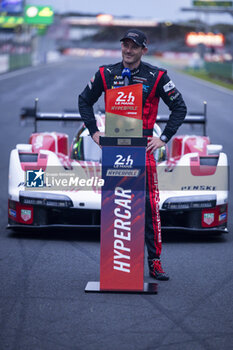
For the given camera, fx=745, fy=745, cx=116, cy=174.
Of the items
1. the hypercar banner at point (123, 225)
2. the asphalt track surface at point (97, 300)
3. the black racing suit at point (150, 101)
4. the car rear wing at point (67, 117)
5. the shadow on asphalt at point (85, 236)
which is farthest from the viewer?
the car rear wing at point (67, 117)

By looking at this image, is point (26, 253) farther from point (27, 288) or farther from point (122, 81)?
point (122, 81)

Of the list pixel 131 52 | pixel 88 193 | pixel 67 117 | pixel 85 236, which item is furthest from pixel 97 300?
pixel 67 117

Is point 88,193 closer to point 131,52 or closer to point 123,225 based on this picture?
point 123,225

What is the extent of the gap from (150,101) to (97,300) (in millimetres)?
1405

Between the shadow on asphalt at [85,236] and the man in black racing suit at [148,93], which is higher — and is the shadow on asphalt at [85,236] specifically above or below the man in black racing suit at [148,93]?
below

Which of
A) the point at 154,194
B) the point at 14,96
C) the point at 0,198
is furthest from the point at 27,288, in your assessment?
the point at 14,96

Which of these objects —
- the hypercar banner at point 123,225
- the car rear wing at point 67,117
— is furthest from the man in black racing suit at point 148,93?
the car rear wing at point 67,117

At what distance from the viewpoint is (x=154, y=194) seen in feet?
17.4

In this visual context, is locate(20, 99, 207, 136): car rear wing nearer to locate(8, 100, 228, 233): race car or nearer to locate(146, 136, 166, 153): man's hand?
locate(8, 100, 228, 233): race car

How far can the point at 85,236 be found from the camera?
6.87 m

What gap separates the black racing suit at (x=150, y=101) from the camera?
5129 mm

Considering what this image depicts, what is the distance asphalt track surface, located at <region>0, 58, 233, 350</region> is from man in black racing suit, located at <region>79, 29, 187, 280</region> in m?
0.51

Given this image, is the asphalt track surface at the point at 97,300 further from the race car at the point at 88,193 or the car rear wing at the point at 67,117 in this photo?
the car rear wing at the point at 67,117

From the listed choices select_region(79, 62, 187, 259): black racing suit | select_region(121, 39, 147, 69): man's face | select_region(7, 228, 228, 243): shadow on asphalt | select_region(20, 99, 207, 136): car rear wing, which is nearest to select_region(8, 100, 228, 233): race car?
select_region(7, 228, 228, 243): shadow on asphalt
